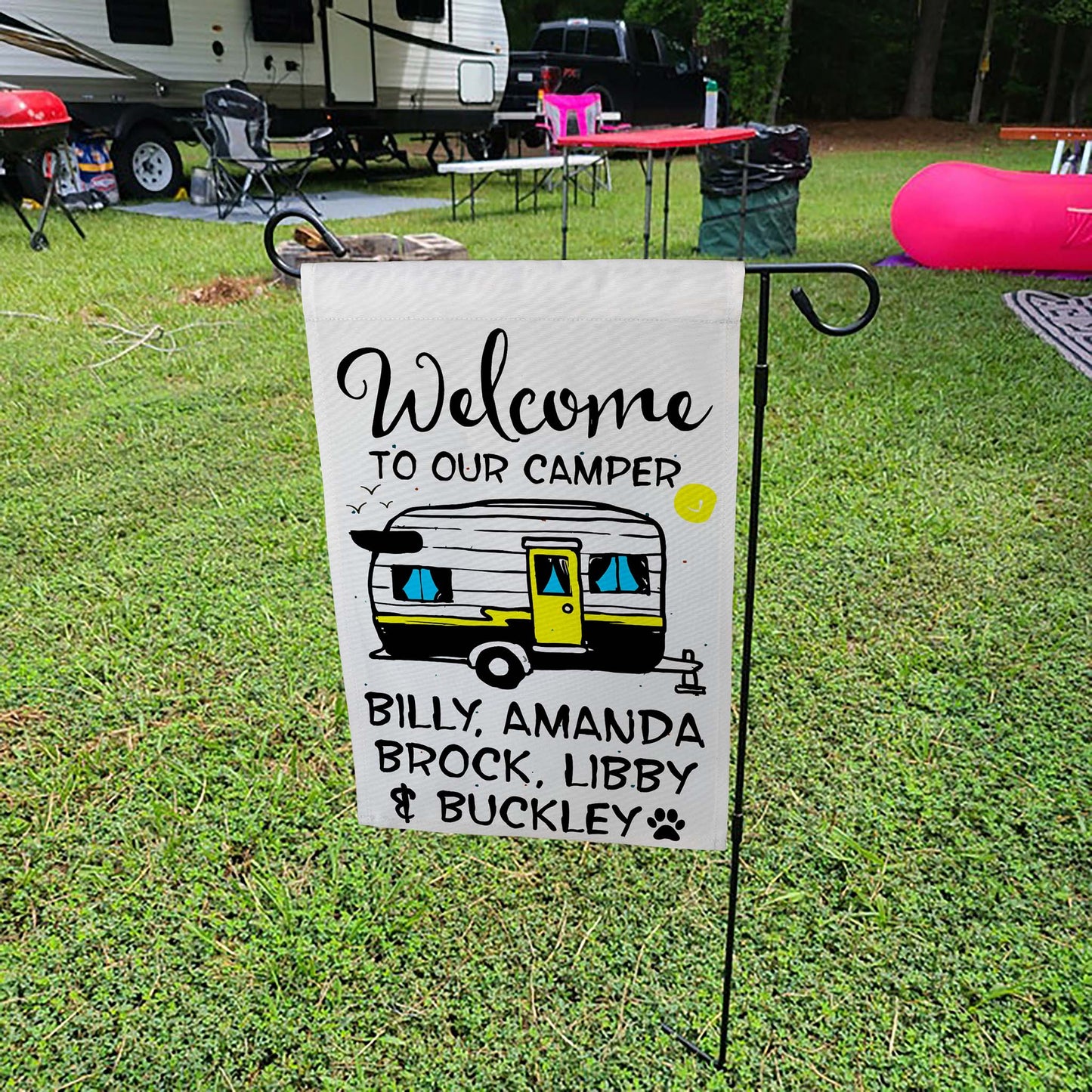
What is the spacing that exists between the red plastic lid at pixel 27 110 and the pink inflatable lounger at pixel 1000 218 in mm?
5502

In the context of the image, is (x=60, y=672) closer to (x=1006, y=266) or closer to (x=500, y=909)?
(x=500, y=909)

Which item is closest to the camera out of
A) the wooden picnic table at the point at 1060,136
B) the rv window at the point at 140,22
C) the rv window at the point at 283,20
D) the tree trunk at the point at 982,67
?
the wooden picnic table at the point at 1060,136

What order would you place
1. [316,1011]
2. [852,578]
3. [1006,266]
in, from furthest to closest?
[1006,266]
[852,578]
[316,1011]

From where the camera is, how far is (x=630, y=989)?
144 cm

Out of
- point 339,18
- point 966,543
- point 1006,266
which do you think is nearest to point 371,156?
point 339,18

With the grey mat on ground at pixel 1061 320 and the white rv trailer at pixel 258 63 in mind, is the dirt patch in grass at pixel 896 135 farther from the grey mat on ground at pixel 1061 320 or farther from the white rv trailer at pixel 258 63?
the grey mat on ground at pixel 1061 320

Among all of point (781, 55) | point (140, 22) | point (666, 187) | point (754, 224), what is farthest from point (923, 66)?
point (666, 187)

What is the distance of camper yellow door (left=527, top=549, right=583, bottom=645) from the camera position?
46.2 inches

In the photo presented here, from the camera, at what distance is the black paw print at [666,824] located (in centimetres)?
129

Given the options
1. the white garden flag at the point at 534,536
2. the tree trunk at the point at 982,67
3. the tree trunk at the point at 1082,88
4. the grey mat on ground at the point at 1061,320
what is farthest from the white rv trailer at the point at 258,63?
the tree trunk at the point at 1082,88

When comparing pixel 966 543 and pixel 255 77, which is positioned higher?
pixel 255 77

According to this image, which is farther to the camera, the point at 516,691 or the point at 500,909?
the point at 500,909

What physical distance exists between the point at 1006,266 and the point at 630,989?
5.64 meters

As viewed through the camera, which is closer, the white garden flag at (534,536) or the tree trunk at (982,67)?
the white garden flag at (534,536)
